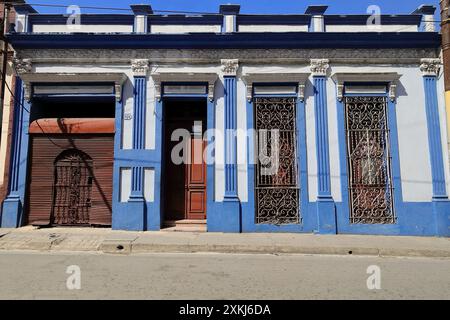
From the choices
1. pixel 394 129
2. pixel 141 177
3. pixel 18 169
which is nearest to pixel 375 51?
pixel 394 129

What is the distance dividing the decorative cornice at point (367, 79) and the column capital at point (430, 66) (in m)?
0.76

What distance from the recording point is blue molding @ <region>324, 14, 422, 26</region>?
10.5 metres

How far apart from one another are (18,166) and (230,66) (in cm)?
648

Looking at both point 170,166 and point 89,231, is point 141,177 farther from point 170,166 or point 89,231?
point 89,231

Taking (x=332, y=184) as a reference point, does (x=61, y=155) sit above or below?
above

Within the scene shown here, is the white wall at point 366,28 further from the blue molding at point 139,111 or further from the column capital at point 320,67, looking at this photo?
the blue molding at point 139,111

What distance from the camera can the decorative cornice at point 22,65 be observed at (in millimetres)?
10222

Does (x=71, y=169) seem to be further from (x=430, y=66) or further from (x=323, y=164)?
(x=430, y=66)

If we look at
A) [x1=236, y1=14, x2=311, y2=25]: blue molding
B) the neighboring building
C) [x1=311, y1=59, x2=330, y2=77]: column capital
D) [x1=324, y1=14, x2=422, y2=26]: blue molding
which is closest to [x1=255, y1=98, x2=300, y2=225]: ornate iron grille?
the neighboring building

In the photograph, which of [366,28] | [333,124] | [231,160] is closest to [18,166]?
[231,160]

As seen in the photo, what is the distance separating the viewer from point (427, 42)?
405 inches

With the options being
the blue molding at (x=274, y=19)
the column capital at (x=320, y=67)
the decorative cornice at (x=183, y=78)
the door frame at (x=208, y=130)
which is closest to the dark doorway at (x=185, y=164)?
the door frame at (x=208, y=130)
